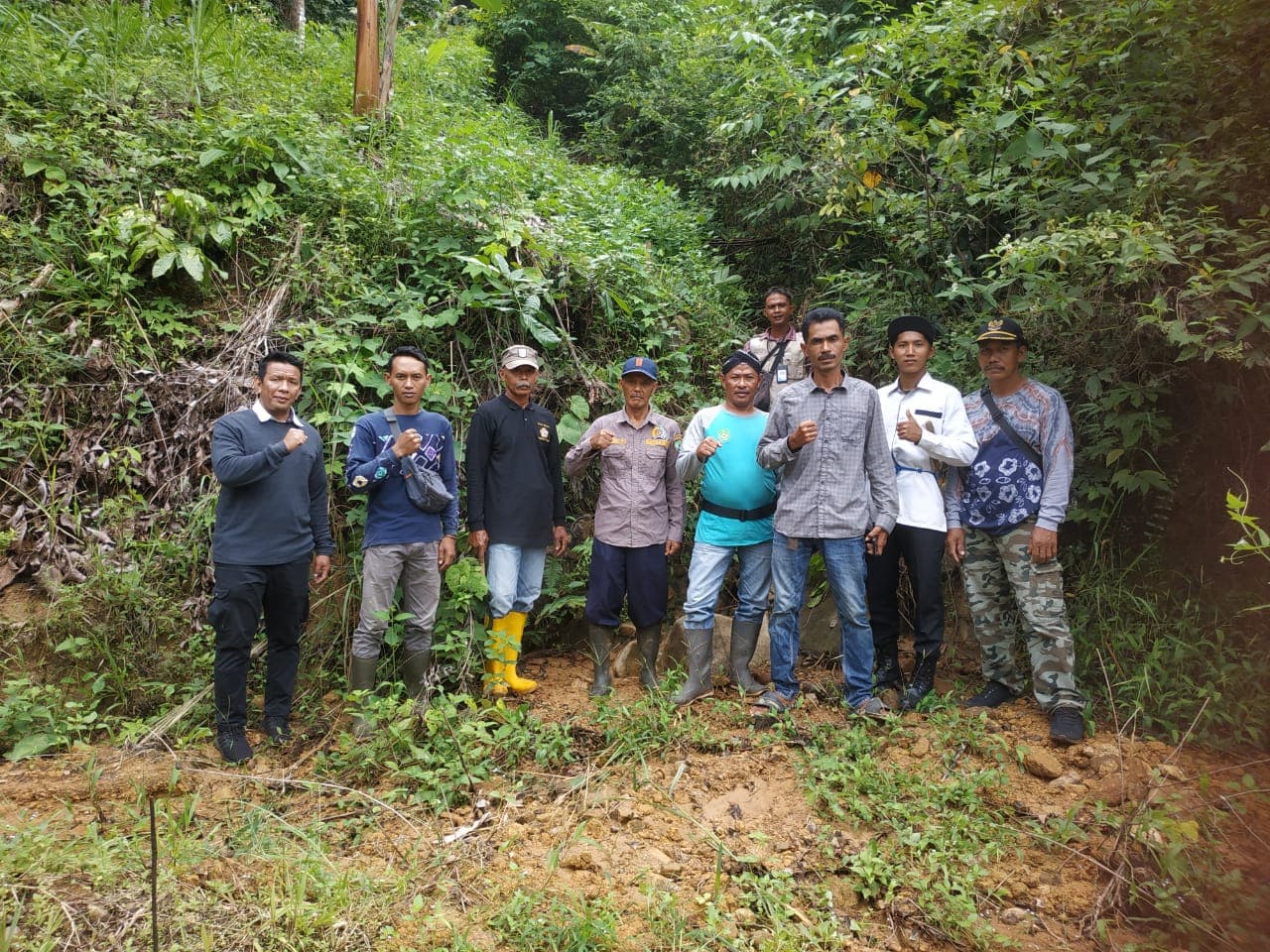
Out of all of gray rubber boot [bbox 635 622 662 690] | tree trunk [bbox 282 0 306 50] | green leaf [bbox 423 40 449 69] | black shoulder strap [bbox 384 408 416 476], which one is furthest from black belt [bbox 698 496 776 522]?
tree trunk [bbox 282 0 306 50]

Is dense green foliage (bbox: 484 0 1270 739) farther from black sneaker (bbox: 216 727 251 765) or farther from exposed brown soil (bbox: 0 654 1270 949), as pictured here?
black sneaker (bbox: 216 727 251 765)

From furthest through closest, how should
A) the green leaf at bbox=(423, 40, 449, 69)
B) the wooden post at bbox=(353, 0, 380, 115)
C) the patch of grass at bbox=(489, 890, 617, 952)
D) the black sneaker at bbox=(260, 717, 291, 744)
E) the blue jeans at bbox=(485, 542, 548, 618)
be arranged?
the green leaf at bbox=(423, 40, 449, 69) → the wooden post at bbox=(353, 0, 380, 115) → the blue jeans at bbox=(485, 542, 548, 618) → the black sneaker at bbox=(260, 717, 291, 744) → the patch of grass at bbox=(489, 890, 617, 952)

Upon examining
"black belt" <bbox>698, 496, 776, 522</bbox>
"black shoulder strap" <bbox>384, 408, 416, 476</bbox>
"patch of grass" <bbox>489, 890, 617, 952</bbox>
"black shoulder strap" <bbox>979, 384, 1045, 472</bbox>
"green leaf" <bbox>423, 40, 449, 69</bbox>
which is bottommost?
"patch of grass" <bbox>489, 890, 617, 952</bbox>

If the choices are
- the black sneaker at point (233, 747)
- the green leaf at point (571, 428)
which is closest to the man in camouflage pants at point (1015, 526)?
the green leaf at point (571, 428)

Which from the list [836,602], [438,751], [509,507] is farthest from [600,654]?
[836,602]

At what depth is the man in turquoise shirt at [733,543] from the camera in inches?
176

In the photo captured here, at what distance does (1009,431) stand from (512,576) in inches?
118

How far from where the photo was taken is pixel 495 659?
4590 mm

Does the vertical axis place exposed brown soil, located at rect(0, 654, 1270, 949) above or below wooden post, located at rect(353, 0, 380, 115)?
below

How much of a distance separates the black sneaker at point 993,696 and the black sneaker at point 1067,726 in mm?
361

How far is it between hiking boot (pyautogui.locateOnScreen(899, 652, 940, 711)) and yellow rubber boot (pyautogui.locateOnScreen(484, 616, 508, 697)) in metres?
2.35

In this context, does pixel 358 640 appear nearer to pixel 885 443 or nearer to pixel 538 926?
pixel 538 926

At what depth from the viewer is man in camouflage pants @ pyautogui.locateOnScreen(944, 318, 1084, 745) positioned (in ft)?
13.1

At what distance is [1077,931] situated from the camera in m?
2.70
